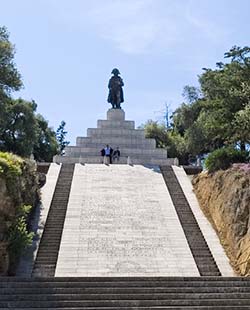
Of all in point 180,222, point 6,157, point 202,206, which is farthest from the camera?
point 202,206

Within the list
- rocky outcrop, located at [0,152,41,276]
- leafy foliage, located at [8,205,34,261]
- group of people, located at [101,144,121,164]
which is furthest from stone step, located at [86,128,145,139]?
leafy foliage, located at [8,205,34,261]

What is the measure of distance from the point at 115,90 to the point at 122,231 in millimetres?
24049

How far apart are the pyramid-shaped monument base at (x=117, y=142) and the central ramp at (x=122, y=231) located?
9111 mm

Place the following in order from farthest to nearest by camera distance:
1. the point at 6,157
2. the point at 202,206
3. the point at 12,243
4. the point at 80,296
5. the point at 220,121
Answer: the point at 220,121
the point at 202,206
the point at 6,157
the point at 12,243
the point at 80,296

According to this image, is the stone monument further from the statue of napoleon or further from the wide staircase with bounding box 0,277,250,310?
the wide staircase with bounding box 0,277,250,310

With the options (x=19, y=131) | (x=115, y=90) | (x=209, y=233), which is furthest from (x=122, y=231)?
(x=115, y=90)

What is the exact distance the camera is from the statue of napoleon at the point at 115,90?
43.4 meters

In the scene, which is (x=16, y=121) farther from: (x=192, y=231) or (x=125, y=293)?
(x=125, y=293)

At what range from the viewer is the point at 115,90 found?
43531 mm

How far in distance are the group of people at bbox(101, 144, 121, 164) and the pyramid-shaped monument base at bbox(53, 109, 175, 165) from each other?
15.3 inches

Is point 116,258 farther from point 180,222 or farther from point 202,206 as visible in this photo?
point 202,206

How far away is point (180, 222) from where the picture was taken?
72.8ft

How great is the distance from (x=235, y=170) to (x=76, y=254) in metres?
7.45

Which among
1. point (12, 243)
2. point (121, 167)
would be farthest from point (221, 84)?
point (12, 243)
